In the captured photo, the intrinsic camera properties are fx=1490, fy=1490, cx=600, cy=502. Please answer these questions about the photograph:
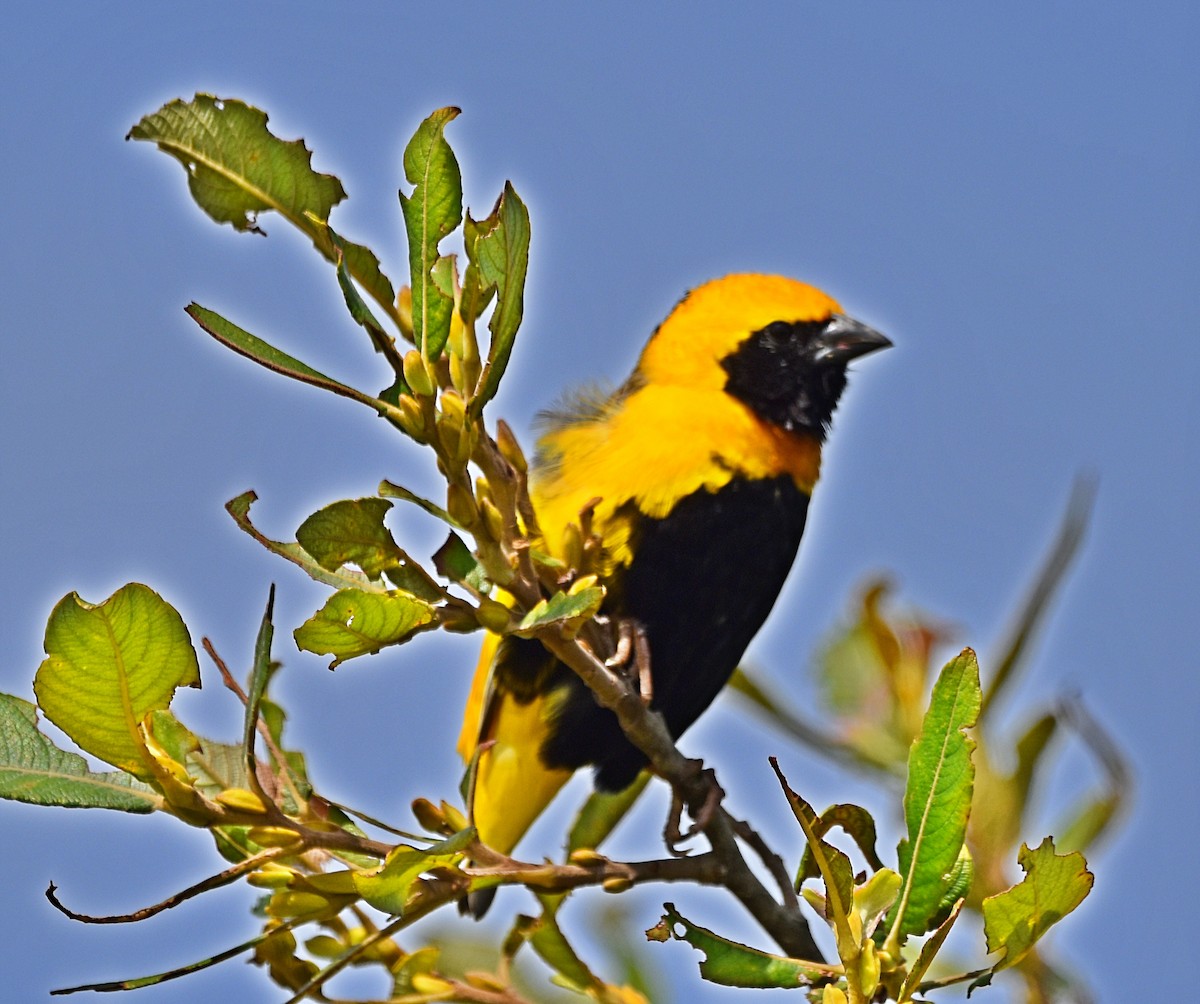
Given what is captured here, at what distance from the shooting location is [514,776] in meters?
3.62

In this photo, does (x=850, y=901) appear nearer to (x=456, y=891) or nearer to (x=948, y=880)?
(x=948, y=880)

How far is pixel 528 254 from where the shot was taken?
6.31ft

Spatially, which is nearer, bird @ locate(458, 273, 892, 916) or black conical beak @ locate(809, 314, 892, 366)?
bird @ locate(458, 273, 892, 916)

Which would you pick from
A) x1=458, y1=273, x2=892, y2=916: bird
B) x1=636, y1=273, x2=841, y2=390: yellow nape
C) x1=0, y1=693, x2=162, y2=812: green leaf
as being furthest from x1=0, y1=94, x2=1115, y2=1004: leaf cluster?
x1=636, y1=273, x2=841, y2=390: yellow nape

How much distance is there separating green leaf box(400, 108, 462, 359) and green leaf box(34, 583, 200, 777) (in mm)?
483

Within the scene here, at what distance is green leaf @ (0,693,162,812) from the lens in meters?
1.86

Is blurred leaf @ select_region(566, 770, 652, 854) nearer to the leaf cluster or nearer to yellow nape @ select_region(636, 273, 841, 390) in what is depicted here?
the leaf cluster

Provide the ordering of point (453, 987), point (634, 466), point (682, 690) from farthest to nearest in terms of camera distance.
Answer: point (682, 690), point (634, 466), point (453, 987)

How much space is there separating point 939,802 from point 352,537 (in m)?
0.83

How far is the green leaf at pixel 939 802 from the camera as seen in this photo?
1.90 meters

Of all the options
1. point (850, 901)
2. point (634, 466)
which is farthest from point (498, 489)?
point (634, 466)

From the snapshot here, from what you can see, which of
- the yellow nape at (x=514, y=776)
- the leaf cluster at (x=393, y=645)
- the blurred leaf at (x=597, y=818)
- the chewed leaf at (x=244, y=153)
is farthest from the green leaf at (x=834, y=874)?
the yellow nape at (x=514, y=776)

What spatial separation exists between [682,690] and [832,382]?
96 cm

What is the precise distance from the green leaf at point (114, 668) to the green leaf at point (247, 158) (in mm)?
568
